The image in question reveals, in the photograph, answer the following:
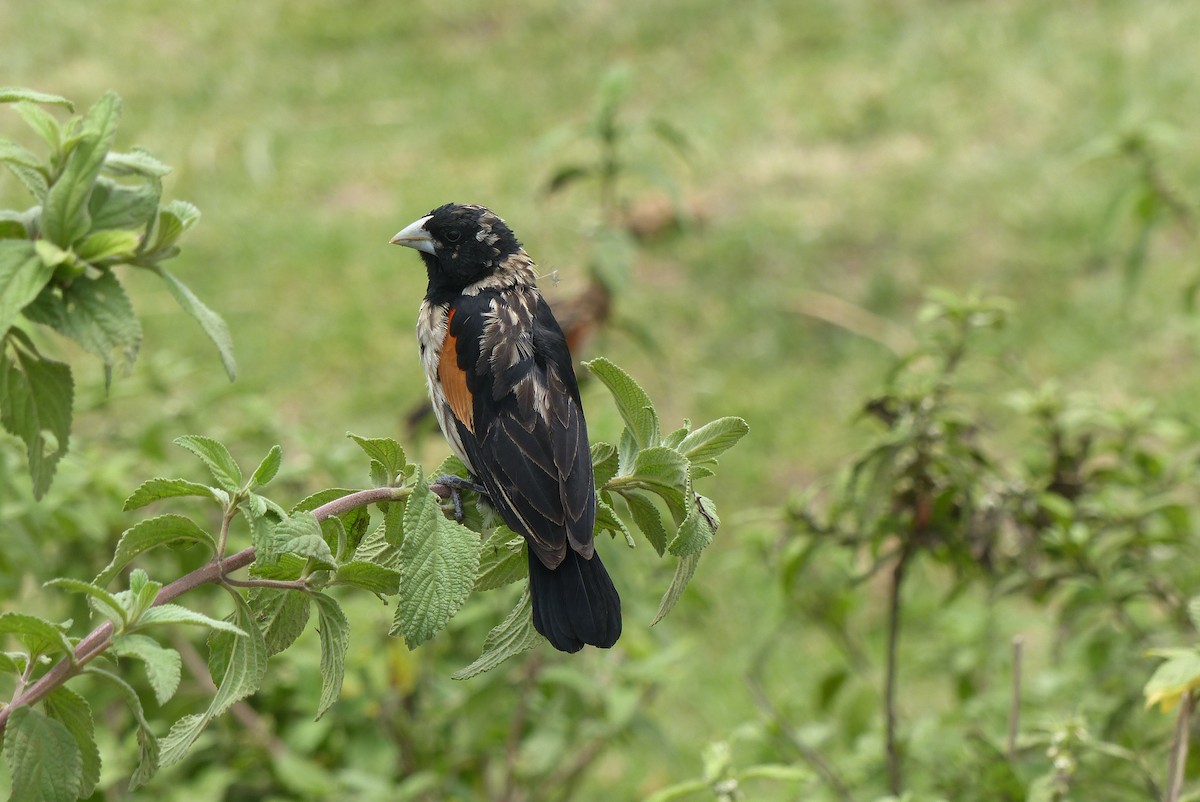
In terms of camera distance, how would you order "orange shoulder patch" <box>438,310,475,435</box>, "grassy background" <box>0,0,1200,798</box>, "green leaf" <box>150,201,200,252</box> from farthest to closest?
"grassy background" <box>0,0,1200,798</box> < "orange shoulder patch" <box>438,310,475,435</box> < "green leaf" <box>150,201,200,252</box>

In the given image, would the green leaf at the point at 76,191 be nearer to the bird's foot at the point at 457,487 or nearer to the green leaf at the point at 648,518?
the bird's foot at the point at 457,487

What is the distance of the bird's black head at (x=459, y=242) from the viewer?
2.92 m

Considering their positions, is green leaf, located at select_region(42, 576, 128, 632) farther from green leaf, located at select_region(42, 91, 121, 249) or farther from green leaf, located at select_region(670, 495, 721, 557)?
green leaf, located at select_region(670, 495, 721, 557)

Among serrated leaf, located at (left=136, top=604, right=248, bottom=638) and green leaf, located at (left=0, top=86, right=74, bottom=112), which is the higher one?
green leaf, located at (left=0, top=86, right=74, bottom=112)

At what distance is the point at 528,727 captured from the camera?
148 inches

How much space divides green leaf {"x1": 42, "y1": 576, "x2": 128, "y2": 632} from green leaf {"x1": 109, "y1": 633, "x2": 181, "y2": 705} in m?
0.02

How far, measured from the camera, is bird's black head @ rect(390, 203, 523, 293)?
9.59 ft

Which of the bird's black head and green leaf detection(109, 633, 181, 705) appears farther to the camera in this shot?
the bird's black head

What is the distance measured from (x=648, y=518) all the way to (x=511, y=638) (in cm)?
25

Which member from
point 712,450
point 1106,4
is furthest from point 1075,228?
point 712,450

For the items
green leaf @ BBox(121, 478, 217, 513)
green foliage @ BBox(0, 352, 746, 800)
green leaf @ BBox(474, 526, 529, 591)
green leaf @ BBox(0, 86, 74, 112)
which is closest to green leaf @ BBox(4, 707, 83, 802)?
green foliage @ BBox(0, 352, 746, 800)

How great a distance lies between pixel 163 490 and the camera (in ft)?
5.79

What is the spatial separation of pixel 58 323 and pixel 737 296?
5.79 meters


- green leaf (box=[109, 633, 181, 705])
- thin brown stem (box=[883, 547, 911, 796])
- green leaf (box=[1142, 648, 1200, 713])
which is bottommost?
thin brown stem (box=[883, 547, 911, 796])
